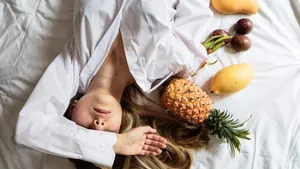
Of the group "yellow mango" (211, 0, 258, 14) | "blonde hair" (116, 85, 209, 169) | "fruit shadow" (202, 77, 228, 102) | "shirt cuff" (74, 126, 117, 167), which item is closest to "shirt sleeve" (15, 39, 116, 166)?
"shirt cuff" (74, 126, 117, 167)

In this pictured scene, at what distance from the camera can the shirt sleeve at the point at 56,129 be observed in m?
1.02

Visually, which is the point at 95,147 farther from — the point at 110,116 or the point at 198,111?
the point at 198,111

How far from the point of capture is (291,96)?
1223 millimetres

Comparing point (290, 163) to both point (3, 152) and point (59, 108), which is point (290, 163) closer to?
point (59, 108)

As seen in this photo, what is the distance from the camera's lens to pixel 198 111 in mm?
1091

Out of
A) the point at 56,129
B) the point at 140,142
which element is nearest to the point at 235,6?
the point at 140,142

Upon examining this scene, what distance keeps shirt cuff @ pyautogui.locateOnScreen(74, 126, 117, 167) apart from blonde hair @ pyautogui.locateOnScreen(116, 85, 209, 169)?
0.32ft

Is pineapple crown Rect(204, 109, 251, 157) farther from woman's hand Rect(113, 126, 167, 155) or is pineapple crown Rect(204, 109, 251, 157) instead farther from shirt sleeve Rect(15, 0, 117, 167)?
shirt sleeve Rect(15, 0, 117, 167)

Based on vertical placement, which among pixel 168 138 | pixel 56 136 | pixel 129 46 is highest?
pixel 129 46

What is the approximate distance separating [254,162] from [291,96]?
0.81 feet

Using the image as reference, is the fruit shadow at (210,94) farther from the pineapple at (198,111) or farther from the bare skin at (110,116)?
the bare skin at (110,116)

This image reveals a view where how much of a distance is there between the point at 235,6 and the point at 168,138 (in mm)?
486

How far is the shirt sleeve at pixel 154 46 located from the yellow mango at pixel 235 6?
173 millimetres

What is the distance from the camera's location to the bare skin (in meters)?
1.07
